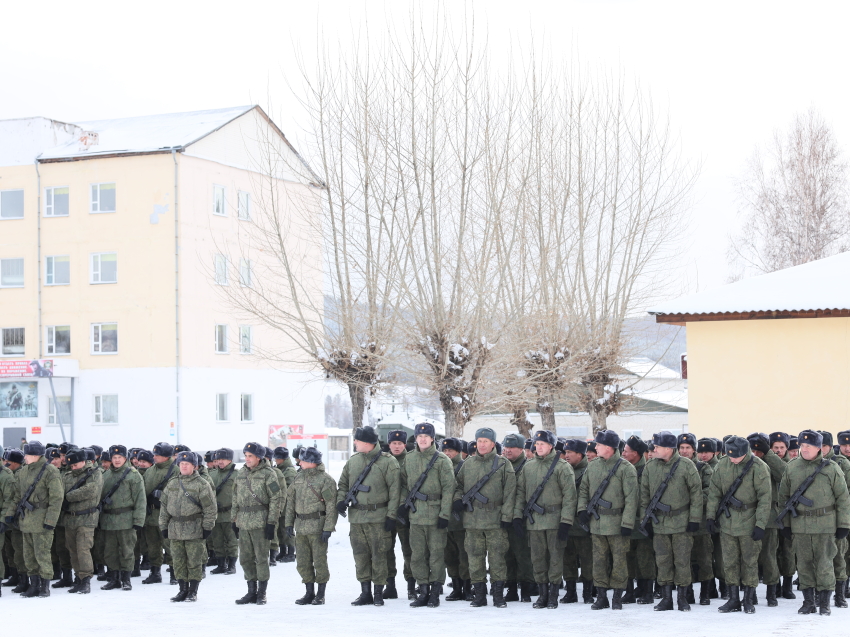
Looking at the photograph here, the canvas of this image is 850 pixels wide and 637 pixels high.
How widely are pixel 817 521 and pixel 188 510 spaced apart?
6.75m

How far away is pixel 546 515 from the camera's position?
10844 millimetres

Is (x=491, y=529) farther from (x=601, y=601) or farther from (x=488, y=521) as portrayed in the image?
(x=601, y=601)

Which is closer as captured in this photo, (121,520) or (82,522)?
(82,522)

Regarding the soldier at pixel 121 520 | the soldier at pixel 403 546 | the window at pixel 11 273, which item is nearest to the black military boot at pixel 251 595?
the soldier at pixel 403 546

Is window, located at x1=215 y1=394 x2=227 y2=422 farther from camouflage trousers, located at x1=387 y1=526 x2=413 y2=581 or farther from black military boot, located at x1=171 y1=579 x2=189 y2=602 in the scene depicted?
camouflage trousers, located at x1=387 y1=526 x2=413 y2=581

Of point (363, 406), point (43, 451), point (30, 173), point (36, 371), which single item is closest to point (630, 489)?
point (43, 451)

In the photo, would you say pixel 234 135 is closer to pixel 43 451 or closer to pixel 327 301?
pixel 327 301

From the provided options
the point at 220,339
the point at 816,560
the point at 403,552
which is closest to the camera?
the point at 816,560

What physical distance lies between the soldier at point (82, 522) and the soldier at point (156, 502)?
878 millimetres

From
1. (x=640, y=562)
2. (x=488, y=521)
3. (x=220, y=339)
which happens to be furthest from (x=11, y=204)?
(x=640, y=562)

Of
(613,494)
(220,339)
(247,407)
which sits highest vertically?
(220,339)

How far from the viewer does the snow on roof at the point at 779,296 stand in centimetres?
1755

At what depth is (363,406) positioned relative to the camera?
71.6 ft

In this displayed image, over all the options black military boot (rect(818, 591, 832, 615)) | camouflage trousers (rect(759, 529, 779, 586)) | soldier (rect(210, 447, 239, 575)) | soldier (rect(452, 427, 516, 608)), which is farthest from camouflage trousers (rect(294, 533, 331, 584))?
black military boot (rect(818, 591, 832, 615))
